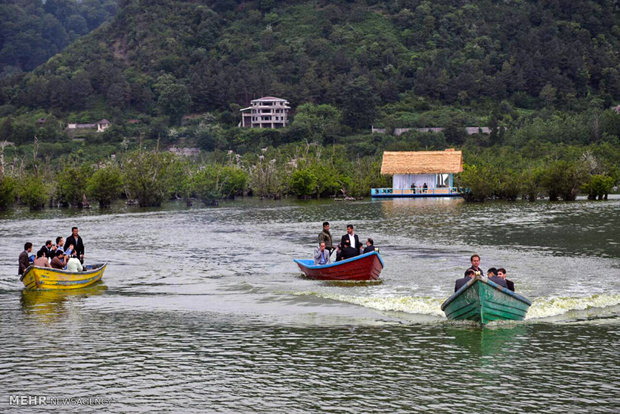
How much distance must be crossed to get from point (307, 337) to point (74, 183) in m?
73.9

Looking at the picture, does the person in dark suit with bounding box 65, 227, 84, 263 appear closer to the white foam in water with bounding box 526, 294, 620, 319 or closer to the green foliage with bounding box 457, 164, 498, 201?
the white foam in water with bounding box 526, 294, 620, 319

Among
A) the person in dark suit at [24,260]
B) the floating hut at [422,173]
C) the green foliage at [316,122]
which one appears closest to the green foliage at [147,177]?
the floating hut at [422,173]

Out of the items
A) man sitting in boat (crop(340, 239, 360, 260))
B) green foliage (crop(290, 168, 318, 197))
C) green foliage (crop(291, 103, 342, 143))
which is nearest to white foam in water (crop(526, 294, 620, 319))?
man sitting in boat (crop(340, 239, 360, 260))

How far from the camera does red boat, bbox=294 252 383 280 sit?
1238 inches

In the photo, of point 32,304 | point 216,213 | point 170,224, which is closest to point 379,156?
point 216,213

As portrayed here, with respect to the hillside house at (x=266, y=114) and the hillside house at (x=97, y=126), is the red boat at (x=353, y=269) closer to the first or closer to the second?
the hillside house at (x=97, y=126)

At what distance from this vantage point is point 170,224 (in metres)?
64.8

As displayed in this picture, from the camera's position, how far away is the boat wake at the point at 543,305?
82.4 feet

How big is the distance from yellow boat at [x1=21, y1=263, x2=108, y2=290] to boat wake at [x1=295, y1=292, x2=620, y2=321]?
9.80m

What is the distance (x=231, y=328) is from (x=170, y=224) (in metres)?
42.1

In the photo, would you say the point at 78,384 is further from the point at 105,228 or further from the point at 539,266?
the point at 105,228

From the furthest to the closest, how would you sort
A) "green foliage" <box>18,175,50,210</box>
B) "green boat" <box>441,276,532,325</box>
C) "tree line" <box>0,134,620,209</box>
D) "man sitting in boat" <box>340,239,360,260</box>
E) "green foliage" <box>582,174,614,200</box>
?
"tree line" <box>0,134,620,209</box> < "green foliage" <box>582,174,614,200</box> < "green foliage" <box>18,175,50,210</box> < "man sitting in boat" <box>340,239,360,260</box> < "green boat" <box>441,276,532,325</box>

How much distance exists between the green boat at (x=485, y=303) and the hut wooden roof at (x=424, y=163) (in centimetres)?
8203

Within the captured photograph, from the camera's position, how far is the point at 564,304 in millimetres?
26266
